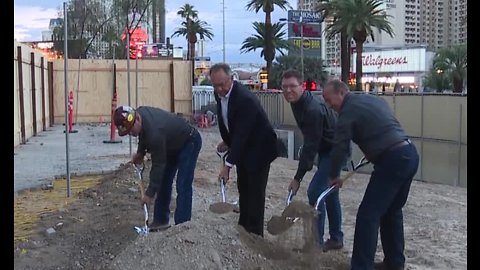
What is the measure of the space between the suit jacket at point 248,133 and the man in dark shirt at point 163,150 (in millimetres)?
656

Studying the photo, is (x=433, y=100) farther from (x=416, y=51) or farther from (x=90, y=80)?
(x=416, y=51)

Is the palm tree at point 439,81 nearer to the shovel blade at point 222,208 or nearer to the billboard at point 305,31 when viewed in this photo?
the billboard at point 305,31

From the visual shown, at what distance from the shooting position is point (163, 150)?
5676 mm

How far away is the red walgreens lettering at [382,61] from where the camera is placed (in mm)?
83625

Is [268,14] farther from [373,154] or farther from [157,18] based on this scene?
[373,154]

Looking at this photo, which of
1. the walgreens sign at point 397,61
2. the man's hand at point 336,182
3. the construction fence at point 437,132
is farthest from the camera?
the walgreens sign at point 397,61

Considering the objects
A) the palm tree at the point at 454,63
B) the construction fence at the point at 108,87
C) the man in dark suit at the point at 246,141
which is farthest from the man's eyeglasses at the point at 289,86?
the palm tree at the point at 454,63

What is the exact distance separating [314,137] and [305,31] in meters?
70.1

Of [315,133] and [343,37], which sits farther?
[343,37]

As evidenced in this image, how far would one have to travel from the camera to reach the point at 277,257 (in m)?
5.41

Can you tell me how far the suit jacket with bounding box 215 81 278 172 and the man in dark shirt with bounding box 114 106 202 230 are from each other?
656 mm
